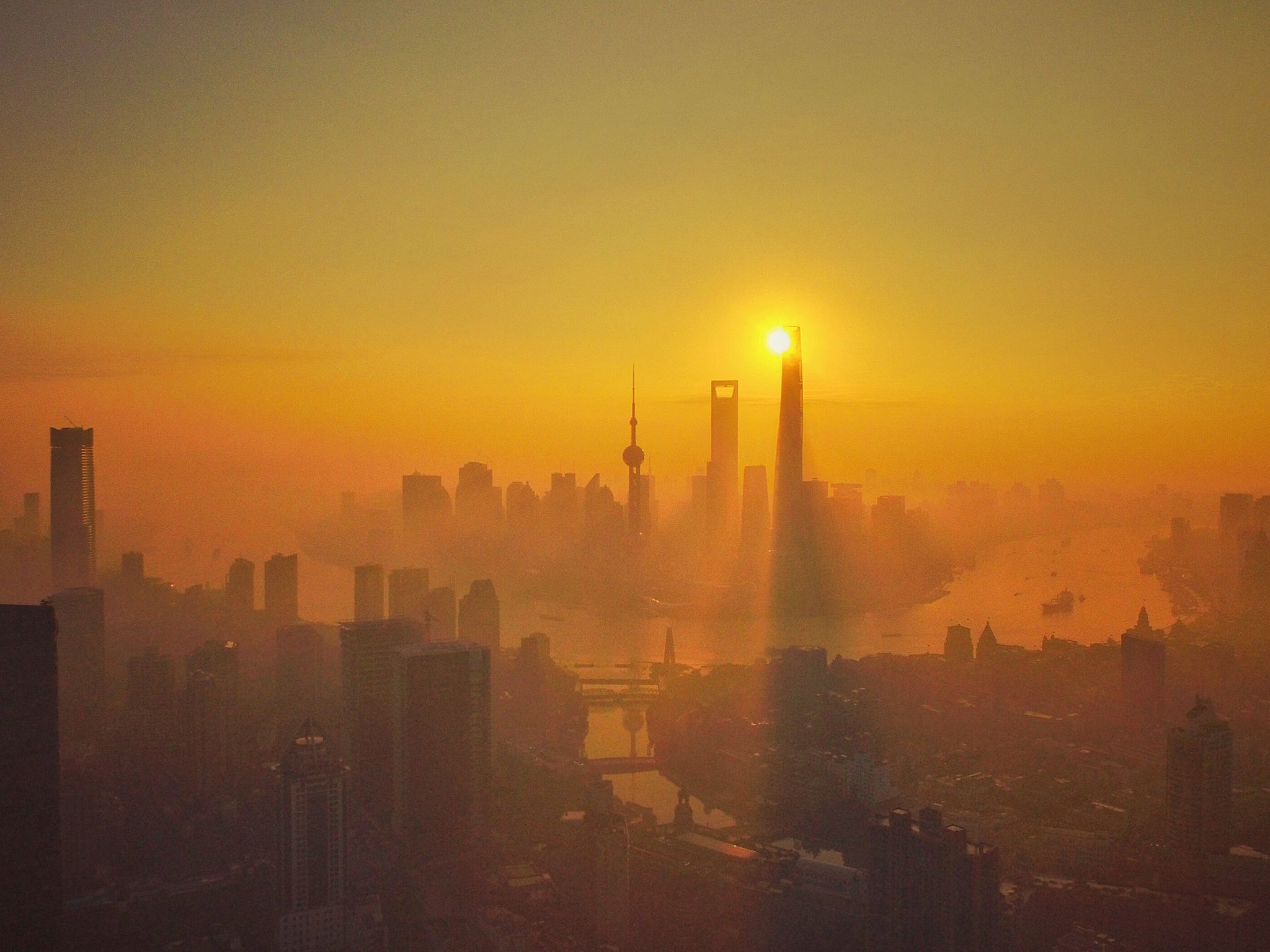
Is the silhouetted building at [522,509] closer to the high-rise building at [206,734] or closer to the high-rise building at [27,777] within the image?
the high-rise building at [206,734]

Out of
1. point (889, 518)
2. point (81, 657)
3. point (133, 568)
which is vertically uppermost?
point (889, 518)

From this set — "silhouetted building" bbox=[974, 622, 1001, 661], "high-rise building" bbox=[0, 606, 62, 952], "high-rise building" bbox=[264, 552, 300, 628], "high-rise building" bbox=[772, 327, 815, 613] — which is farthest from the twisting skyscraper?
"high-rise building" bbox=[0, 606, 62, 952]

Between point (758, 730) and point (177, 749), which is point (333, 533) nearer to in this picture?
point (177, 749)

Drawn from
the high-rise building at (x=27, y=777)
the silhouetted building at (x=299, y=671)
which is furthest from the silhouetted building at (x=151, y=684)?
the high-rise building at (x=27, y=777)

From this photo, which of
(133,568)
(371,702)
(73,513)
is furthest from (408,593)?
(371,702)

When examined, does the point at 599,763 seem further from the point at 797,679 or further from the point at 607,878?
the point at 607,878
